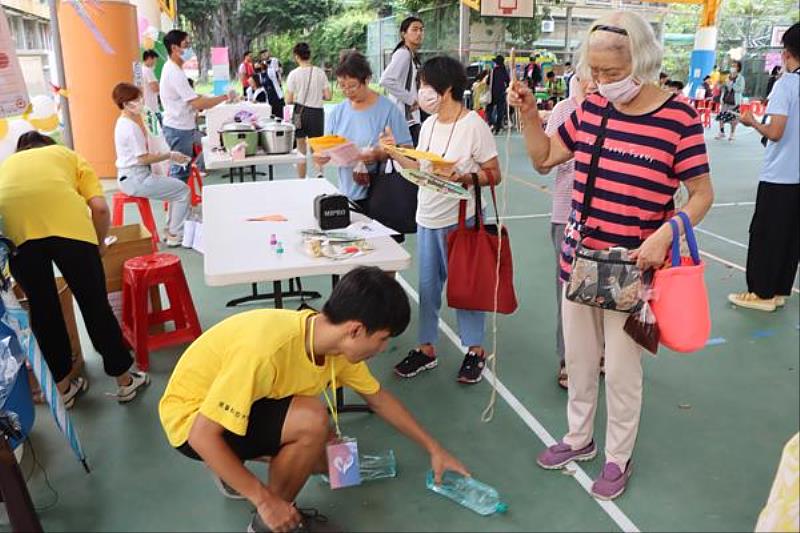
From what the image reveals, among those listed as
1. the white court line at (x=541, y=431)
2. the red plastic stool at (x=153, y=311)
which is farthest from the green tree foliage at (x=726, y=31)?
the red plastic stool at (x=153, y=311)

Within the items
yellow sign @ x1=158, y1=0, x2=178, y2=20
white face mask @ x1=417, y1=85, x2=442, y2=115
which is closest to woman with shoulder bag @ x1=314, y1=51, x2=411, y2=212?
white face mask @ x1=417, y1=85, x2=442, y2=115

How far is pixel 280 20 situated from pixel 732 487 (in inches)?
1035

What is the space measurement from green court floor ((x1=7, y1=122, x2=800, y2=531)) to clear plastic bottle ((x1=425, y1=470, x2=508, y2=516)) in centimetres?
3

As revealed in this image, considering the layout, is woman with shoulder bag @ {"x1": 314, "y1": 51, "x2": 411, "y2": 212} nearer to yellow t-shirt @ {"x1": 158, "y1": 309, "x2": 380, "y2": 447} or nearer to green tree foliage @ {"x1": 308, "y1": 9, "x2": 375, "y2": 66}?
yellow t-shirt @ {"x1": 158, "y1": 309, "x2": 380, "y2": 447}

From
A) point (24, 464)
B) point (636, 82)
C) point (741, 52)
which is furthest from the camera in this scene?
point (741, 52)

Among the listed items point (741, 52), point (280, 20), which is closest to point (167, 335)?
point (741, 52)

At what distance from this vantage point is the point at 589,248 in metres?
1.93

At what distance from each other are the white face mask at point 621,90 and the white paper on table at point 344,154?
1.44m

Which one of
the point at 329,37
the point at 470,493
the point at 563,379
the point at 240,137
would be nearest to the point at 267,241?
the point at 470,493

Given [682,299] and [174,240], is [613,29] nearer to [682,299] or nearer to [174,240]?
[682,299]

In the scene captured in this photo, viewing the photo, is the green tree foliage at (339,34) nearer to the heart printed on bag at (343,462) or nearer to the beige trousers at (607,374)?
the beige trousers at (607,374)

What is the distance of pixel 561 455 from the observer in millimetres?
2264

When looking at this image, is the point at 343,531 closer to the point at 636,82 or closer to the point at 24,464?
the point at 24,464

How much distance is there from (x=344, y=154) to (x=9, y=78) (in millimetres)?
1365
